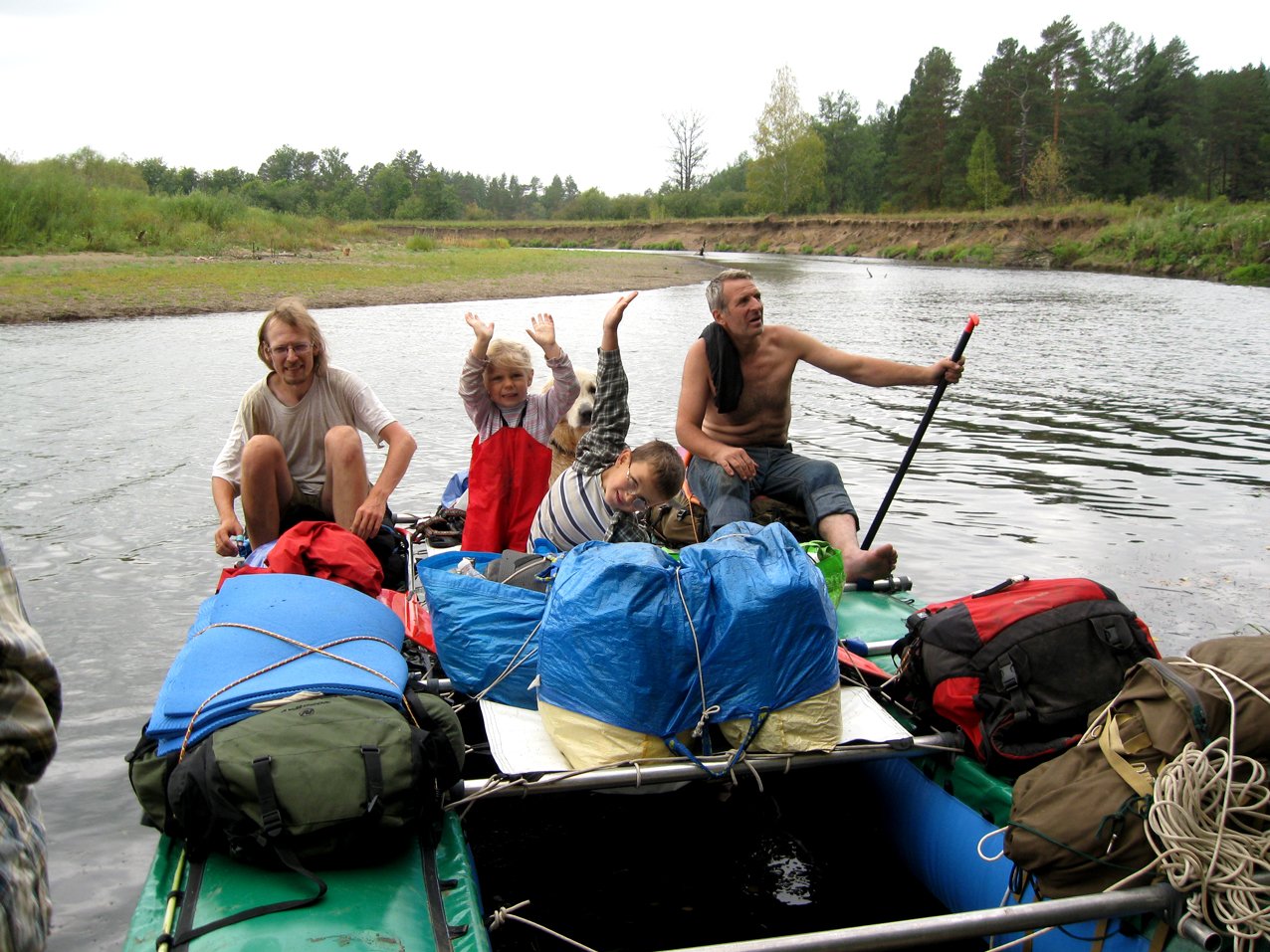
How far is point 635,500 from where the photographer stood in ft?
13.9

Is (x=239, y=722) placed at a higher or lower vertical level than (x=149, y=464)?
higher

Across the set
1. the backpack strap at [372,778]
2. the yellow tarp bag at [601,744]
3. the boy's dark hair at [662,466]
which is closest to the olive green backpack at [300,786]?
the backpack strap at [372,778]

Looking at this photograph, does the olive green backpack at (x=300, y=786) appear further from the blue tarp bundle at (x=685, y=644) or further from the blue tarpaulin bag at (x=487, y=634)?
the blue tarpaulin bag at (x=487, y=634)

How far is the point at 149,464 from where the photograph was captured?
980 cm

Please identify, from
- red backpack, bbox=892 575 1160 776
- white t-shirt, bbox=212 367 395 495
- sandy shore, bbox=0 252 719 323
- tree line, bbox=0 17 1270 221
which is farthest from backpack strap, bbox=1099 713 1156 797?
tree line, bbox=0 17 1270 221

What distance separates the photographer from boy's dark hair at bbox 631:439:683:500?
4.03 meters

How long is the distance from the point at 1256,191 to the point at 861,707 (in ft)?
221

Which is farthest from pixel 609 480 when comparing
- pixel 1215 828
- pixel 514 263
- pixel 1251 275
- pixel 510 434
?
pixel 514 263

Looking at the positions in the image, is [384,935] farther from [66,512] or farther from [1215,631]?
[66,512]

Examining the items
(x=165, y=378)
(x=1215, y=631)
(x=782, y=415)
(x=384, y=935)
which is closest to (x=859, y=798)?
(x=384, y=935)

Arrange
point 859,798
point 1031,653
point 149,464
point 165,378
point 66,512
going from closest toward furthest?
point 1031,653 → point 859,798 → point 66,512 → point 149,464 → point 165,378

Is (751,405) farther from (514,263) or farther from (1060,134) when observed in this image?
(1060,134)

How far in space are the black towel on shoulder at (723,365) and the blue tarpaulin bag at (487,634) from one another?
7.36ft

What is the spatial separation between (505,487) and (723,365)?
4.35 ft
